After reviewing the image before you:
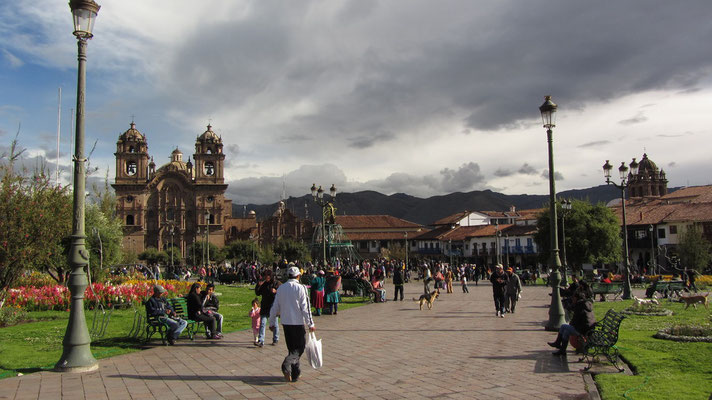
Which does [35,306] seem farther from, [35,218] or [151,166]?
[151,166]

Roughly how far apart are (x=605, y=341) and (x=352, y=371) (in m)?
3.75

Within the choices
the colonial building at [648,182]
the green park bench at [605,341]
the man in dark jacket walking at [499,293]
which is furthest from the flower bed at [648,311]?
the colonial building at [648,182]

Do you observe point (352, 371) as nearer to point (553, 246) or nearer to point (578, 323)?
point (578, 323)

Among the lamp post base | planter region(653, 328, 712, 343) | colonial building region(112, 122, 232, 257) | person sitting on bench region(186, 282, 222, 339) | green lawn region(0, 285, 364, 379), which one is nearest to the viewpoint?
green lawn region(0, 285, 364, 379)

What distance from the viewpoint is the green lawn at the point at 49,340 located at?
27.1 feet

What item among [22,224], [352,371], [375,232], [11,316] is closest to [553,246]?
[352,371]

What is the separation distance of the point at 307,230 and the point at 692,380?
81.1 metres

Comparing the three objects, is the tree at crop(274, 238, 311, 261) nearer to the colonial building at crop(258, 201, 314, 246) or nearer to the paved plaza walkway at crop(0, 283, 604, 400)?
the colonial building at crop(258, 201, 314, 246)

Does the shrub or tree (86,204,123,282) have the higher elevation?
tree (86,204,123,282)

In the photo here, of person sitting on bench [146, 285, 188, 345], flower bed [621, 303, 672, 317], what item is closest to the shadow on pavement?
person sitting on bench [146, 285, 188, 345]

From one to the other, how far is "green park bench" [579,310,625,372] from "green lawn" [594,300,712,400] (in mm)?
348

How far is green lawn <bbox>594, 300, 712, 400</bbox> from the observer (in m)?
6.37

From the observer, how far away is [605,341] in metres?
7.89

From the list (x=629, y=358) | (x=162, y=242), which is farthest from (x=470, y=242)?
(x=629, y=358)
